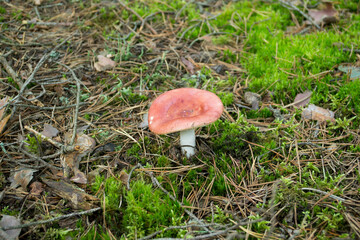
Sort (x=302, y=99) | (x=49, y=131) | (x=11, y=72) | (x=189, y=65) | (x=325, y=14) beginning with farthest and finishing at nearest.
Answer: (x=325, y=14), (x=189, y=65), (x=11, y=72), (x=302, y=99), (x=49, y=131)

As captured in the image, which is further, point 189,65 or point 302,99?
point 189,65

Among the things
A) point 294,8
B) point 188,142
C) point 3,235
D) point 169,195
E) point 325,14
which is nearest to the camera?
point 3,235

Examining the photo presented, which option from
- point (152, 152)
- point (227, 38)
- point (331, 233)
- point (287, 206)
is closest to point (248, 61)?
point (227, 38)

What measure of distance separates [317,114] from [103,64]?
2.62 m

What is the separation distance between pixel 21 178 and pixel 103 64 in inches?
70.2

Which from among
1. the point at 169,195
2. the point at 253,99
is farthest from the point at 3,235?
the point at 253,99

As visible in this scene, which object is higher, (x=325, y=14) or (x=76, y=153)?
(x=325, y=14)

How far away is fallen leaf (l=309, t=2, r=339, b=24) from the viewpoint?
421cm

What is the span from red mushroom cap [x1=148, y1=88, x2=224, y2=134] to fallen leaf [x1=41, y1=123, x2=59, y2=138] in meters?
1.10

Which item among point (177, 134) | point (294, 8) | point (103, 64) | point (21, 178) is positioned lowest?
point (177, 134)

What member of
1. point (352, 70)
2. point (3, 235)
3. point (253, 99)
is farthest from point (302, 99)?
point (3, 235)

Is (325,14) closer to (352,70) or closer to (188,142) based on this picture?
(352,70)

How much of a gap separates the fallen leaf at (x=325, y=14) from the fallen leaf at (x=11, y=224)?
453 cm

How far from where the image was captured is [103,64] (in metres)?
3.69
